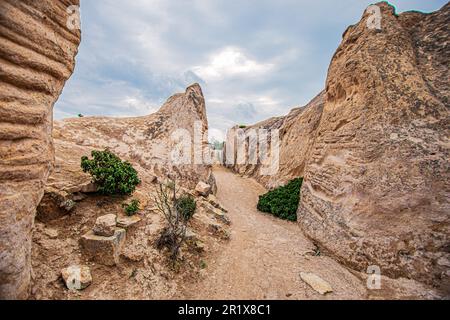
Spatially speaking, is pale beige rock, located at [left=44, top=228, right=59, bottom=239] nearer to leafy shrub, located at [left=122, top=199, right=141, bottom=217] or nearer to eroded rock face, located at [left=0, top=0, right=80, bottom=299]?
eroded rock face, located at [left=0, top=0, right=80, bottom=299]

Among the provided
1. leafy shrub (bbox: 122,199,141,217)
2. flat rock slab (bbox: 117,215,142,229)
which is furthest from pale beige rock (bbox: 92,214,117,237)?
leafy shrub (bbox: 122,199,141,217)

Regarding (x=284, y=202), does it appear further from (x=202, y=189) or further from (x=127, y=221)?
(x=127, y=221)

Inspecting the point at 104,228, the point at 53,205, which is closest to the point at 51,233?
the point at 53,205

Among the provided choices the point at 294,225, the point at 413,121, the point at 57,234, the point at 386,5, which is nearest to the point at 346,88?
the point at 413,121

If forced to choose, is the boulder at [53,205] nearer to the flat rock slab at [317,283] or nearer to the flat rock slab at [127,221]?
the flat rock slab at [127,221]

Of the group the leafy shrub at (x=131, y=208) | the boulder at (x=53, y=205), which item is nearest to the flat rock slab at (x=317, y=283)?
the leafy shrub at (x=131, y=208)

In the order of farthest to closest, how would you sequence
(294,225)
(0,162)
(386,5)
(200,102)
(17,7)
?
(200,102)
(294,225)
(386,5)
(17,7)
(0,162)

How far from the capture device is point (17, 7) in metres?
3.42

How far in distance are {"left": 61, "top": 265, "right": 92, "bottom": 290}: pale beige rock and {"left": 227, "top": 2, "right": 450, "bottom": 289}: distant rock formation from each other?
23.5 feet

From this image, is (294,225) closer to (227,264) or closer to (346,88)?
(227,264)

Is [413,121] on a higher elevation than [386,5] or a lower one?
lower

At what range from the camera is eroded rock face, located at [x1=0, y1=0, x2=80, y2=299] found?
3.27 metres

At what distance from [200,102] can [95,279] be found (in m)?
12.0

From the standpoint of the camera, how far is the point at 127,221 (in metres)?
6.02
